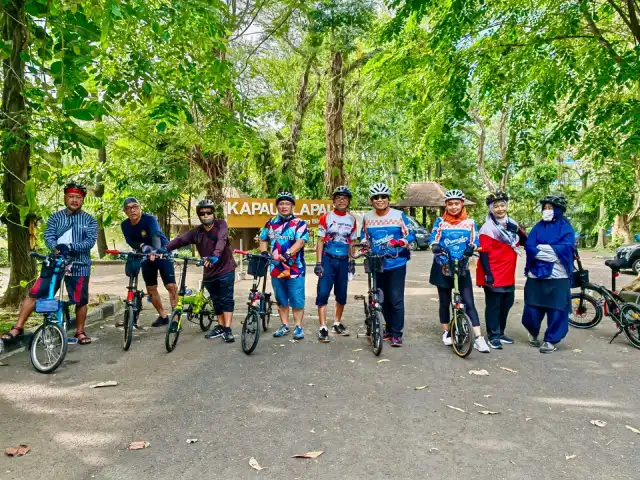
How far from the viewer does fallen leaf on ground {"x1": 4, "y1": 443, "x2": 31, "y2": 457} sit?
10.4ft

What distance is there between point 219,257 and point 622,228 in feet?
86.9

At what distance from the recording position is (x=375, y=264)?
5.84 metres

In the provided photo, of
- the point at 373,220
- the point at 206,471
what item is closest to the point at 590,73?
the point at 373,220

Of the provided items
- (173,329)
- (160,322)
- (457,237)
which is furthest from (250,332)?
(457,237)

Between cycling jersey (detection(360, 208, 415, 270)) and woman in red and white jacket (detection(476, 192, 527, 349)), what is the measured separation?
991 millimetres

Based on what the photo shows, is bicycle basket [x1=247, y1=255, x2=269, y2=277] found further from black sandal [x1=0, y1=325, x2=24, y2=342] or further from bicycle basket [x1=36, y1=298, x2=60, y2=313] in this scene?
black sandal [x1=0, y1=325, x2=24, y2=342]

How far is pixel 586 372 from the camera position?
501 cm

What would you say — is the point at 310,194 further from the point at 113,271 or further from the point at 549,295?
the point at 549,295

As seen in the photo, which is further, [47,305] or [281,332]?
[281,332]

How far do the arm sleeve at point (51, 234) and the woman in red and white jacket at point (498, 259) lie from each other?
5.20m

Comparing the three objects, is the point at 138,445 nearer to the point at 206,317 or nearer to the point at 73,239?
the point at 73,239

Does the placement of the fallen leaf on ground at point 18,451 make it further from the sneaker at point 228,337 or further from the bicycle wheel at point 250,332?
the sneaker at point 228,337

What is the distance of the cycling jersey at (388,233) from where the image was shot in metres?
5.94

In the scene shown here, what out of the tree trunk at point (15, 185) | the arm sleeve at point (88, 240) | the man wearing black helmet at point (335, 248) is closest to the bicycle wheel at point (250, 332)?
the man wearing black helmet at point (335, 248)
